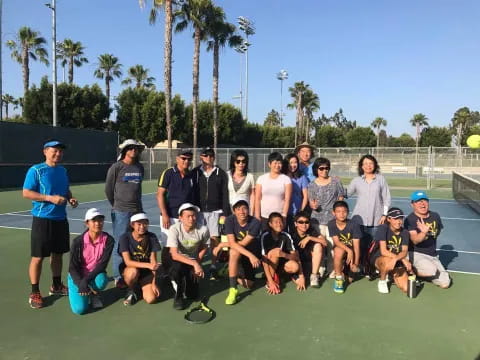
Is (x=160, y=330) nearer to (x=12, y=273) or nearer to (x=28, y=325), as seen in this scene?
(x=28, y=325)

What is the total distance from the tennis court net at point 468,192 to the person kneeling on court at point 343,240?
22.7ft

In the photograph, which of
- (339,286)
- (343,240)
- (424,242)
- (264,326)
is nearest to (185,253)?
(264,326)

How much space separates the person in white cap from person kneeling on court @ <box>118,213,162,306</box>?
365mm

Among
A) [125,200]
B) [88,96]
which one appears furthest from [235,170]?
[88,96]

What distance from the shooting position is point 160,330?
11.6 ft

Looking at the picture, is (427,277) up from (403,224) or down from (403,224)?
down

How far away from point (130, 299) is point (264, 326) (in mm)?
1408

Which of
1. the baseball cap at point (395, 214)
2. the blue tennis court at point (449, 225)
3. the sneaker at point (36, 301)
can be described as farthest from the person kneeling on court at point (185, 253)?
the blue tennis court at point (449, 225)

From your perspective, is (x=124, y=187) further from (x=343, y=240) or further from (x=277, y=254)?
(x=343, y=240)

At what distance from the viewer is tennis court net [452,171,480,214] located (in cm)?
1032

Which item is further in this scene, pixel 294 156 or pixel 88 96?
pixel 88 96

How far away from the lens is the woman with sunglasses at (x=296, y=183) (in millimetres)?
5191

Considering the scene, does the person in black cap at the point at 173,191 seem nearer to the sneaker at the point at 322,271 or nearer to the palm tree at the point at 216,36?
the sneaker at the point at 322,271

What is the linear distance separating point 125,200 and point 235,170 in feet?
4.40
